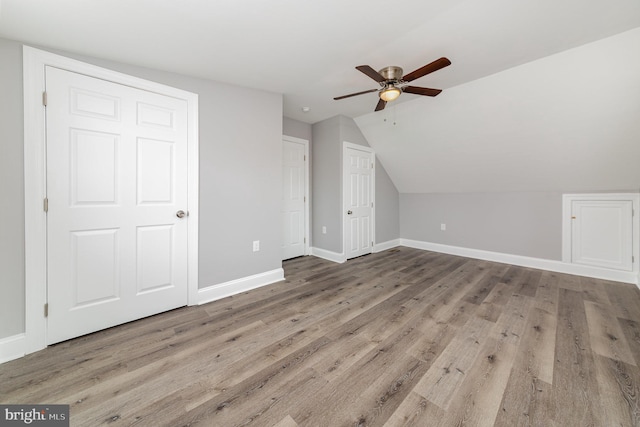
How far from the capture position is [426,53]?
2.20 meters

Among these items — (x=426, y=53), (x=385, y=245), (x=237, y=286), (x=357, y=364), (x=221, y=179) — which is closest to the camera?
(x=357, y=364)

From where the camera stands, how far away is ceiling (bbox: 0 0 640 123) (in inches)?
62.8

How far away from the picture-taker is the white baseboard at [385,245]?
15.4 ft

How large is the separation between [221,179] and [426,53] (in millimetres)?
2430

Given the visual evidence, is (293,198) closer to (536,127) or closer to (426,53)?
(426,53)

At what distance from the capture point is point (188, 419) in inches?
46.8

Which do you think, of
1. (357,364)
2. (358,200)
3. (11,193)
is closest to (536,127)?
(358,200)

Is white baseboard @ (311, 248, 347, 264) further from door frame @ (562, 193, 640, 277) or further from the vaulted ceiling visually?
door frame @ (562, 193, 640, 277)

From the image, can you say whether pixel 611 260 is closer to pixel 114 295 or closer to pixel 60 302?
pixel 114 295

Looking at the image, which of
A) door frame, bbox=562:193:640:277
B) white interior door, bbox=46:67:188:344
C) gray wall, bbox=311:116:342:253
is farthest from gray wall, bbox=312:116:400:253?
door frame, bbox=562:193:640:277

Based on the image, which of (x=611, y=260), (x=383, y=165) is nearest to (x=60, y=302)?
(x=383, y=165)

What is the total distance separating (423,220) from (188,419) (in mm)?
4812

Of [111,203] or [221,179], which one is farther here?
[221,179]

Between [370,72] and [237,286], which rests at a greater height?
[370,72]
